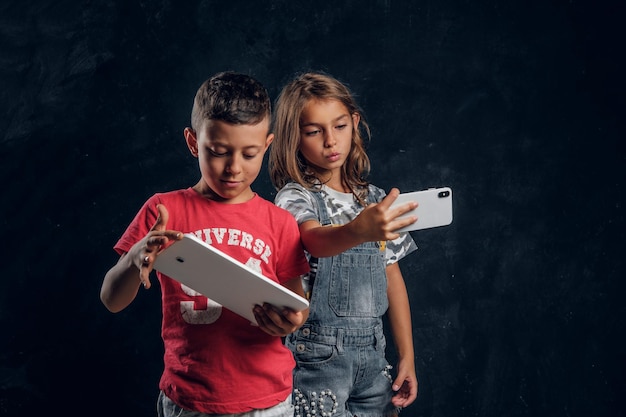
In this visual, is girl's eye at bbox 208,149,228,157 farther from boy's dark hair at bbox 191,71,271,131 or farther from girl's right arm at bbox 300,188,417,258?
girl's right arm at bbox 300,188,417,258

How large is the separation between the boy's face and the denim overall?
0.33 meters

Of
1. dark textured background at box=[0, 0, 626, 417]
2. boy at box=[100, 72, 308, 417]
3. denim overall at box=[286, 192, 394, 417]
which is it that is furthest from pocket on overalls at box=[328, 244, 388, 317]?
dark textured background at box=[0, 0, 626, 417]

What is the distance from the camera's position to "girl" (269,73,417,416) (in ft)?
5.68

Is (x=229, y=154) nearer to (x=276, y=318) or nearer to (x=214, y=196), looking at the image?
(x=214, y=196)

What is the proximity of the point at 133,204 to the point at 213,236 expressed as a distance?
77 cm

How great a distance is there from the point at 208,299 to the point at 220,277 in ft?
0.53

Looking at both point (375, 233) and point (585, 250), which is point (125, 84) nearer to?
point (375, 233)

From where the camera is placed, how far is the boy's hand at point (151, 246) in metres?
1.24

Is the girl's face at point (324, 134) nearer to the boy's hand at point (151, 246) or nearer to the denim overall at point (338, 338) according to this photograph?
the denim overall at point (338, 338)

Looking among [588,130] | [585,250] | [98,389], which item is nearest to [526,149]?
[588,130]

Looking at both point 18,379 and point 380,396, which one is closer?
point 380,396

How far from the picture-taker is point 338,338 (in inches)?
68.2

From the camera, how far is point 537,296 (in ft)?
7.85

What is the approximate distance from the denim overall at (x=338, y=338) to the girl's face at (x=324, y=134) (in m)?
0.09
